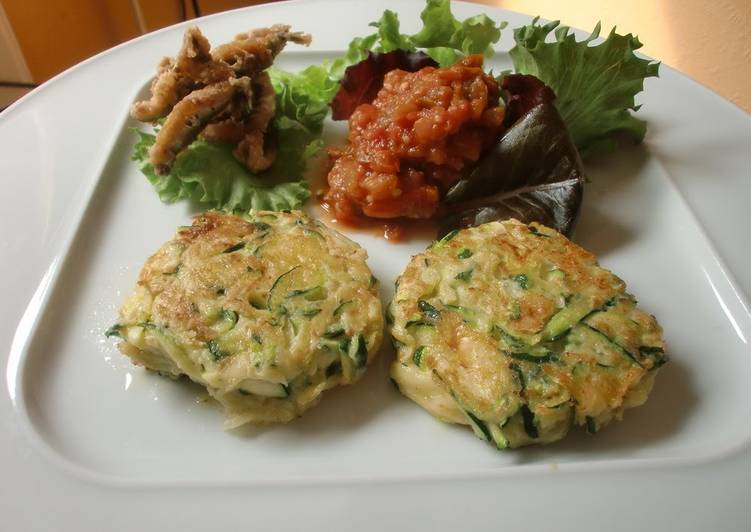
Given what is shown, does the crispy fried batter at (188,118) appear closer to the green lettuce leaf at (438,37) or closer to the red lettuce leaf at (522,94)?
the green lettuce leaf at (438,37)

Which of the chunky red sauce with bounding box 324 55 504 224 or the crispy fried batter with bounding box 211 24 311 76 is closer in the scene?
the chunky red sauce with bounding box 324 55 504 224

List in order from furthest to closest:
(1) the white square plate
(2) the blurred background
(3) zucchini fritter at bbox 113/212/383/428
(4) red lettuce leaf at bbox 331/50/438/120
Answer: (2) the blurred background, (4) red lettuce leaf at bbox 331/50/438/120, (3) zucchini fritter at bbox 113/212/383/428, (1) the white square plate

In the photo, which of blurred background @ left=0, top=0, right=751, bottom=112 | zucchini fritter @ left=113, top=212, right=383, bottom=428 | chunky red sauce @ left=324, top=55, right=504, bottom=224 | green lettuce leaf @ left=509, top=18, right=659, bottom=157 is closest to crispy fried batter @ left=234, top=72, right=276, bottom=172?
chunky red sauce @ left=324, top=55, right=504, bottom=224

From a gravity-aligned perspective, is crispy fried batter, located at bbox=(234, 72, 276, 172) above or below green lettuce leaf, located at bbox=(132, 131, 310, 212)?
above

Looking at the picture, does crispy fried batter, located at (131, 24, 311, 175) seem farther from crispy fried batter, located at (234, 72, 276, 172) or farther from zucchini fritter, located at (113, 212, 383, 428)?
zucchini fritter, located at (113, 212, 383, 428)

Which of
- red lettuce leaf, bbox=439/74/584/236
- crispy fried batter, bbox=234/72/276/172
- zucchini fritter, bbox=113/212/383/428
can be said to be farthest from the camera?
crispy fried batter, bbox=234/72/276/172

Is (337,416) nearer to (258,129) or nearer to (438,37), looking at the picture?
(258,129)

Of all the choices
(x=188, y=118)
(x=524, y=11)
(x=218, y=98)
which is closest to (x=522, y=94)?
(x=218, y=98)
